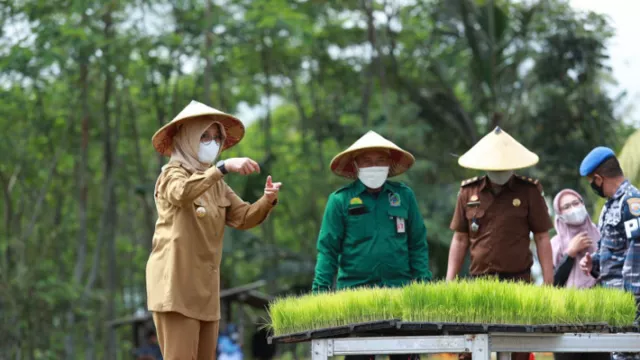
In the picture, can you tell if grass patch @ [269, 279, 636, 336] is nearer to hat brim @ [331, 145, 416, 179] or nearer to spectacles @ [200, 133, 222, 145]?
spectacles @ [200, 133, 222, 145]

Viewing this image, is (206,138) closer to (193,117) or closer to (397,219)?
(193,117)

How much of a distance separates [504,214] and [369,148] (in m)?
1.11

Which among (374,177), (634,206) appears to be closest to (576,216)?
(634,206)

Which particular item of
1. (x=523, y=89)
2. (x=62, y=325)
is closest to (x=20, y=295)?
(x=62, y=325)

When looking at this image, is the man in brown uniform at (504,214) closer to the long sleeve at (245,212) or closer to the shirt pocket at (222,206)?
the long sleeve at (245,212)

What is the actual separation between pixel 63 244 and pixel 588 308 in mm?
24434

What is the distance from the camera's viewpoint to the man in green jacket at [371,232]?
7.34 metres

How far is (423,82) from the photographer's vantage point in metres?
24.6

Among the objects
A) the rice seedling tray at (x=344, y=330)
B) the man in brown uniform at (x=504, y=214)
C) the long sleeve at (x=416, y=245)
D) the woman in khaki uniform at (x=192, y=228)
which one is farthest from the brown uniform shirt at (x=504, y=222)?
the woman in khaki uniform at (x=192, y=228)

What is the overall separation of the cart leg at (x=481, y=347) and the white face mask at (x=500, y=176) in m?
2.26

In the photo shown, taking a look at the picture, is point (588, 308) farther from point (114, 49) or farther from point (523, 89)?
point (523, 89)

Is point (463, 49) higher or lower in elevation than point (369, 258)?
higher

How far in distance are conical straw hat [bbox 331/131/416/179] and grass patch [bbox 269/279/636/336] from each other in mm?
1412

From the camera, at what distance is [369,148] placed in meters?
7.43
